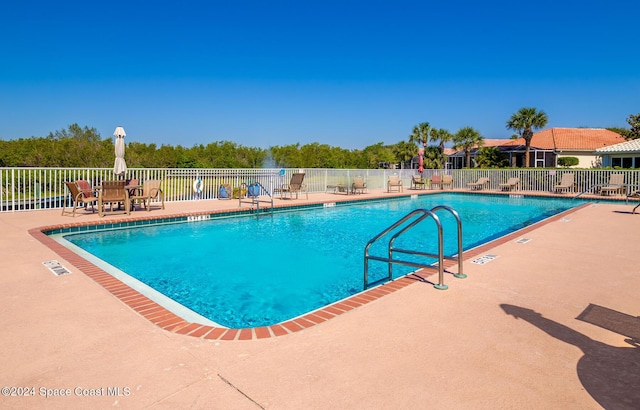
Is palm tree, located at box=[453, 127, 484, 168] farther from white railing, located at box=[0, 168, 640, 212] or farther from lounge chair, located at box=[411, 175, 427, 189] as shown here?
lounge chair, located at box=[411, 175, 427, 189]

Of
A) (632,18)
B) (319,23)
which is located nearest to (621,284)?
(632,18)

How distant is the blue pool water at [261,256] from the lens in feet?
16.6

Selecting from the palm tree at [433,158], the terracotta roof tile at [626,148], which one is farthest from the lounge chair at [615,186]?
the palm tree at [433,158]

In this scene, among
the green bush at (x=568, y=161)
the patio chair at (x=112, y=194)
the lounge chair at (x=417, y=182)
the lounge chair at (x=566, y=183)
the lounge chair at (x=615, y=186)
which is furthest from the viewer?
the green bush at (x=568, y=161)

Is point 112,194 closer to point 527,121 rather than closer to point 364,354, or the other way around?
point 364,354

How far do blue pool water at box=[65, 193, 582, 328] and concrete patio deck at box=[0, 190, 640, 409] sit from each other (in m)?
1.20

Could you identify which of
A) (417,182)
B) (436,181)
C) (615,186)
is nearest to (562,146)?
(436,181)

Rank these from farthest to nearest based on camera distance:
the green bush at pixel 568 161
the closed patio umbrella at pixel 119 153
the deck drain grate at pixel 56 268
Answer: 1. the green bush at pixel 568 161
2. the closed patio umbrella at pixel 119 153
3. the deck drain grate at pixel 56 268

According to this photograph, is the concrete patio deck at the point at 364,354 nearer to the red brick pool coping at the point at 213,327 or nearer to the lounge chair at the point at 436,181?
the red brick pool coping at the point at 213,327

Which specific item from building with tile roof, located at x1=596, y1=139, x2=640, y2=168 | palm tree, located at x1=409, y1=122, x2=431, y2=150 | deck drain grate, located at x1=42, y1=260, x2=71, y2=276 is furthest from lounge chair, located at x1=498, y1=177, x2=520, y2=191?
palm tree, located at x1=409, y1=122, x2=431, y2=150

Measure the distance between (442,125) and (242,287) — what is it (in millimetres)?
43523

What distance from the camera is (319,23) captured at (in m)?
28.9

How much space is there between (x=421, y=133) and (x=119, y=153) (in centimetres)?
3964

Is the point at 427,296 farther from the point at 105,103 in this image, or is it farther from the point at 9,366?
the point at 105,103
